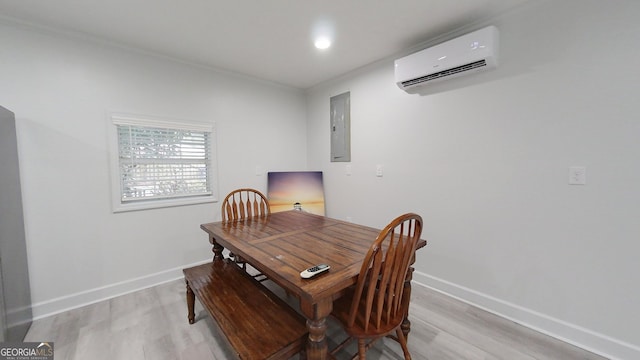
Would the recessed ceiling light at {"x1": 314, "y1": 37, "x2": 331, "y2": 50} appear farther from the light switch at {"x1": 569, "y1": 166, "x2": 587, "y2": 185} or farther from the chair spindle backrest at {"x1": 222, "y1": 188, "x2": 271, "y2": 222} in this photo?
the light switch at {"x1": 569, "y1": 166, "x2": 587, "y2": 185}

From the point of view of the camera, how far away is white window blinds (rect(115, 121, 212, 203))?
242cm

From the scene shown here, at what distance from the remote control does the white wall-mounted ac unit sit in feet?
6.28

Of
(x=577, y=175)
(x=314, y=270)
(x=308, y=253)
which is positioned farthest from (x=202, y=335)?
(x=577, y=175)

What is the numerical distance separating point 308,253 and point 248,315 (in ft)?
1.53

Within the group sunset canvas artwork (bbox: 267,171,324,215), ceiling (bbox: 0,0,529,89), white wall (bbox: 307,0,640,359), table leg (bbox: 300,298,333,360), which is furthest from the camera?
sunset canvas artwork (bbox: 267,171,324,215)

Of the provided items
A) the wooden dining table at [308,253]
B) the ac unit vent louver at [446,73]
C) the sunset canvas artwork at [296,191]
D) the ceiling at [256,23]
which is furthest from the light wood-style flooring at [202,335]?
the ceiling at [256,23]

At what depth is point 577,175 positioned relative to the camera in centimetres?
163

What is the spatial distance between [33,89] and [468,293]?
4044 millimetres

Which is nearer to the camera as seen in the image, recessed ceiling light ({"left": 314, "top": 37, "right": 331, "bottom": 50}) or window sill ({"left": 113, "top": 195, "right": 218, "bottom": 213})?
recessed ceiling light ({"left": 314, "top": 37, "right": 331, "bottom": 50})

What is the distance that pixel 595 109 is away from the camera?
156 cm

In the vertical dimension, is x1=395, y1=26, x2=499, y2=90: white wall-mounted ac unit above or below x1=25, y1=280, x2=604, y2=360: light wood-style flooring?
above

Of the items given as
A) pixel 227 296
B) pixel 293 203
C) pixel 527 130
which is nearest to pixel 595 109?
pixel 527 130

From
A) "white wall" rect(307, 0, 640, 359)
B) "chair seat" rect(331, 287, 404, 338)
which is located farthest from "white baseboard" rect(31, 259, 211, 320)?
"white wall" rect(307, 0, 640, 359)

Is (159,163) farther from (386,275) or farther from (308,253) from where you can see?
(386,275)
